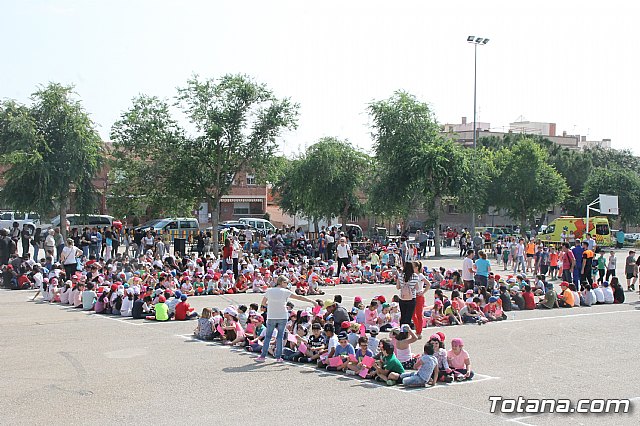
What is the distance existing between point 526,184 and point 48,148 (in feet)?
124

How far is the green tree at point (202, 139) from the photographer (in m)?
39.7

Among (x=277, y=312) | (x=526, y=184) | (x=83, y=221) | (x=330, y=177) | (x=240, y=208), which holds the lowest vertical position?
(x=277, y=312)

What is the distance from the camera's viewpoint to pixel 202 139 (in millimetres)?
40000

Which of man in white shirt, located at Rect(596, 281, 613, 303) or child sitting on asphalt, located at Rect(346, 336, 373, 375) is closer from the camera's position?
child sitting on asphalt, located at Rect(346, 336, 373, 375)

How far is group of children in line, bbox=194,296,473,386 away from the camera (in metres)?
11.3

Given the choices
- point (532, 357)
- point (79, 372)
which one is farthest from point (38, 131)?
point (532, 357)

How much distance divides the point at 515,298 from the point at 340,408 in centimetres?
1190

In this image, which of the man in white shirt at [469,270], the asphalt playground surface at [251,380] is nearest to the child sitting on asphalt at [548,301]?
the man in white shirt at [469,270]

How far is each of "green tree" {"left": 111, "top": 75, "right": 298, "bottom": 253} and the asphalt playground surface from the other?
23.3 metres

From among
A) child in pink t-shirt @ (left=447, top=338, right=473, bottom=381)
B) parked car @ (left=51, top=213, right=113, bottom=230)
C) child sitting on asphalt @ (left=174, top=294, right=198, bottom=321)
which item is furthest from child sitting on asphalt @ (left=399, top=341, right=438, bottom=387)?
parked car @ (left=51, top=213, right=113, bottom=230)

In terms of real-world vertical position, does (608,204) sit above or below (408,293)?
above

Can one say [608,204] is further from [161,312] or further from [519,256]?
[161,312]

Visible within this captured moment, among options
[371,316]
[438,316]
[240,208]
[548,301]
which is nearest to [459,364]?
Result: [371,316]

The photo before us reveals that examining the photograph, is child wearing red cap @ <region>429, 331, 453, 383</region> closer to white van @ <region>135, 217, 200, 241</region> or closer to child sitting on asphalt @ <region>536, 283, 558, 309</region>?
child sitting on asphalt @ <region>536, 283, 558, 309</region>
